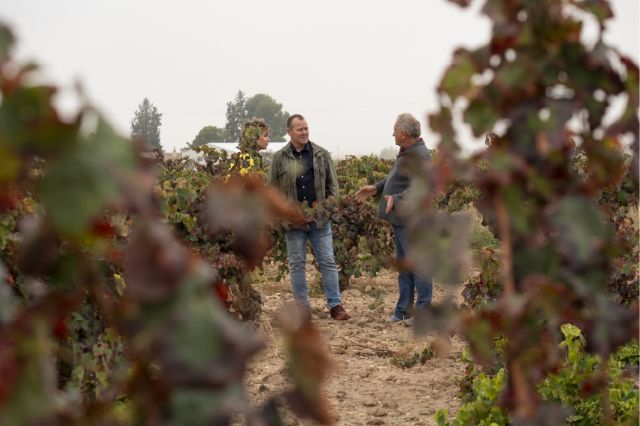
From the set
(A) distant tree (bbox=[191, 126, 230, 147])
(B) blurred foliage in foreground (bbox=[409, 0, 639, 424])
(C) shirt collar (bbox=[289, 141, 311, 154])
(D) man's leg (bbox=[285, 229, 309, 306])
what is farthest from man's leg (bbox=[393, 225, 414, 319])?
(A) distant tree (bbox=[191, 126, 230, 147])

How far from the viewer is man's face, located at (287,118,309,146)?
22.5ft

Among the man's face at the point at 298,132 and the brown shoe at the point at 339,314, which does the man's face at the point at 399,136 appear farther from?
the brown shoe at the point at 339,314

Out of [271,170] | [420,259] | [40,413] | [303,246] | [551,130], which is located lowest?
[40,413]

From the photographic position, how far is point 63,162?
0.72 metres

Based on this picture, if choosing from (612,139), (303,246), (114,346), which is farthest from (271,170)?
(612,139)

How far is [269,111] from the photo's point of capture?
8675cm

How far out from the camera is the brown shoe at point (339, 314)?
7191 millimetres

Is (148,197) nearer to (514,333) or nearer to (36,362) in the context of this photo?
(36,362)

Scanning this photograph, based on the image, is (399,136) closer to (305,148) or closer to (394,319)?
(305,148)

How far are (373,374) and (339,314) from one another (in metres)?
1.82

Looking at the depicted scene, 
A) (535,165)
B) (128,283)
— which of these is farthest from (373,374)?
(128,283)

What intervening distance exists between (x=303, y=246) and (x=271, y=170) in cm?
69

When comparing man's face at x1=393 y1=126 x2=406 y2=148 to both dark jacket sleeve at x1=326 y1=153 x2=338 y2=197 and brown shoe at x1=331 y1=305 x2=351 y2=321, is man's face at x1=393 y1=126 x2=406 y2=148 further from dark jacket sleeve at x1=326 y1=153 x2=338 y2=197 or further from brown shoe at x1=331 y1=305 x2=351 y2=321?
brown shoe at x1=331 y1=305 x2=351 y2=321

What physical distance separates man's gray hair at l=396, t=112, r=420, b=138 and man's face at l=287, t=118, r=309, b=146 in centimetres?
78
